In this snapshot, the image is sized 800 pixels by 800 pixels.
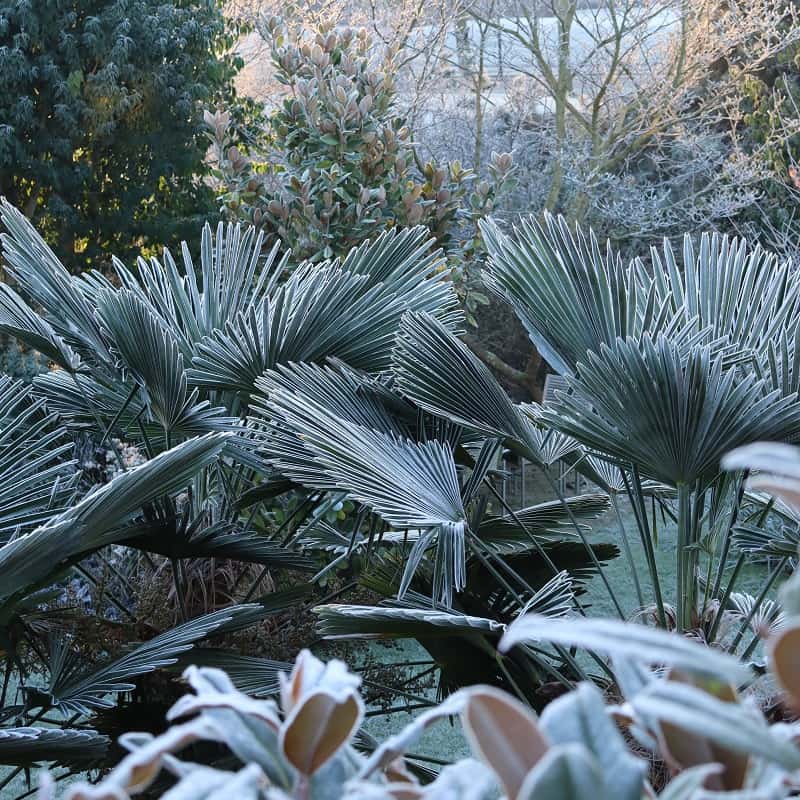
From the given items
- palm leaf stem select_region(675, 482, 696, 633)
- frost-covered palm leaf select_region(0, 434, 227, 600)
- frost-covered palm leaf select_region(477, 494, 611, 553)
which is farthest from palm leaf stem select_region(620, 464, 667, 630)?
frost-covered palm leaf select_region(0, 434, 227, 600)

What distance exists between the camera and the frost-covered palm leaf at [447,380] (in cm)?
187

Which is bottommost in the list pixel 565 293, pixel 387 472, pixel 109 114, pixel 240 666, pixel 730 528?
pixel 240 666

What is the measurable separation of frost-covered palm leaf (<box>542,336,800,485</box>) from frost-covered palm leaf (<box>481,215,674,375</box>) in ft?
0.94

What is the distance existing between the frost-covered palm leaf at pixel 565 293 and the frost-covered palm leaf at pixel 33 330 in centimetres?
95

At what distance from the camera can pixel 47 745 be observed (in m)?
1.58

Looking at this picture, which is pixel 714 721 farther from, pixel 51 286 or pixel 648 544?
pixel 51 286

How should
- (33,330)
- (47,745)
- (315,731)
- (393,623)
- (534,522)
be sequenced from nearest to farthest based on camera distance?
1. (315,731)
2. (47,745)
3. (393,623)
4. (33,330)
5. (534,522)

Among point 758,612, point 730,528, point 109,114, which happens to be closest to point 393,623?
point 730,528

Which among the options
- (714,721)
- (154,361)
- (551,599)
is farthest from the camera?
(154,361)

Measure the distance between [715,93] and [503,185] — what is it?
3.53 m

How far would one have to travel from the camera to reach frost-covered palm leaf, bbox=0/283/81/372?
2082 millimetres

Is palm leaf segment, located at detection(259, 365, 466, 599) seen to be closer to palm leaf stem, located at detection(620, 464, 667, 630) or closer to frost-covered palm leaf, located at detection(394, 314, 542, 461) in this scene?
frost-covered palm leaf, located at detection(394, 314, 542, 461)

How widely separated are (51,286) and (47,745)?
106cm

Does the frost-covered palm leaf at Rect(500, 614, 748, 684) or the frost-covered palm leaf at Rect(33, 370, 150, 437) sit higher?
the frost-covered palm leaf at Rect(500, 614, 748, 684)
